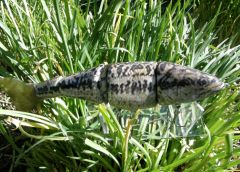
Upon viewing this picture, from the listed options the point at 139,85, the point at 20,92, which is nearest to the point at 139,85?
the point at 139,85

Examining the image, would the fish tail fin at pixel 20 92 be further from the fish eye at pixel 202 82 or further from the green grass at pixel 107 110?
the fish eye at pixel 202 82

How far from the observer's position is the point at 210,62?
184 centimetres

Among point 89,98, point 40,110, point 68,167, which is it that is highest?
point 89,98

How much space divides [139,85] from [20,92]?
34 centimetres

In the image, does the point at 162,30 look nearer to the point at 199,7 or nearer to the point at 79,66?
the point at 79,66

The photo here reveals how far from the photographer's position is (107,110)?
1362mm

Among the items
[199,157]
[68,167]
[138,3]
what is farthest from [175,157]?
[138,3]

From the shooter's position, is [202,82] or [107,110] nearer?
[202,82]

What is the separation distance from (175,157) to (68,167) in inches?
12.7

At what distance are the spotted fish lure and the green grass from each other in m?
0.05

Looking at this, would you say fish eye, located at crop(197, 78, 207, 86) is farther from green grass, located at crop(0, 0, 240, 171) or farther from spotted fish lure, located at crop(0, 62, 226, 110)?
green grass, located at crop(0, 0, 240, 171)

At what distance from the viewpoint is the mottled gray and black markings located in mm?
1261

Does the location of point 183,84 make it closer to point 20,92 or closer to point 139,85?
point 139,85

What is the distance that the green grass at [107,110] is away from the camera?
1453mm
